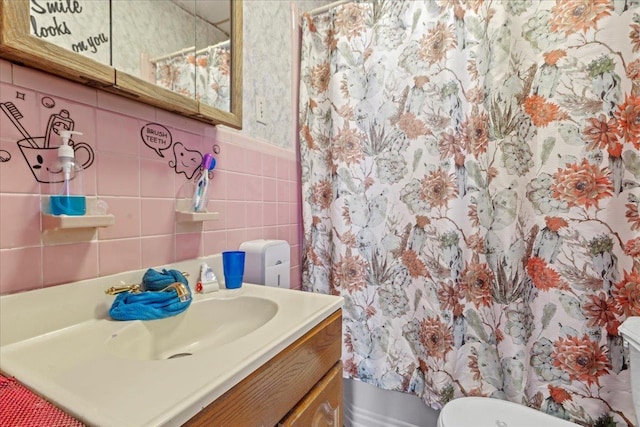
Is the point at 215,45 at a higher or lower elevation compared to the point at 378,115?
higher

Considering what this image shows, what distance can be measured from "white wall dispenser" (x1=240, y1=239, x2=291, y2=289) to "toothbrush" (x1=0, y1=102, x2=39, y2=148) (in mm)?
612

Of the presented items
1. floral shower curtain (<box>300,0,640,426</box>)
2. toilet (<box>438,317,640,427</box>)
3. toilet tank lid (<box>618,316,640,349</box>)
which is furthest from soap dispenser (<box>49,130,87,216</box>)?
toilet tank lid (<box>618,316,640,349</box>)

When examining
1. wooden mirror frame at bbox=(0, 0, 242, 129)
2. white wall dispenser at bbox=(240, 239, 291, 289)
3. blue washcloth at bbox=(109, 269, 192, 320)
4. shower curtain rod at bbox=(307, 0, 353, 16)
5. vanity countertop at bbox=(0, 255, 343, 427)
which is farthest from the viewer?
shower curtain rod at bbox=(307, 0, 353, 16)

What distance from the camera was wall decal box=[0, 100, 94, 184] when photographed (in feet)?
1.74

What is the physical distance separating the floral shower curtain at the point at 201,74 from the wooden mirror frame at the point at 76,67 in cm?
4

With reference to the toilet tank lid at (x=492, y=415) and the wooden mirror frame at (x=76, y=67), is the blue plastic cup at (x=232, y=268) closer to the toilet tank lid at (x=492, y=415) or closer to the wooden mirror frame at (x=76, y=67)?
the wooden mirror frame at (x=76, y=67)

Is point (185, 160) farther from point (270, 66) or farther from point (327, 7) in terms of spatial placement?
point (327, 7)

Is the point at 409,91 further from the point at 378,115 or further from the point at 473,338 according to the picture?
the point at 473,338

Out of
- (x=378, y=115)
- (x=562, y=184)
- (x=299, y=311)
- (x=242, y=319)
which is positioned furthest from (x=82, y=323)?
(x=562, y=184)

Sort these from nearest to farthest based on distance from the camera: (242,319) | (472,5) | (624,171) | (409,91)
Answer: (242,319) < (624,171) < (472,5) < (409,91)

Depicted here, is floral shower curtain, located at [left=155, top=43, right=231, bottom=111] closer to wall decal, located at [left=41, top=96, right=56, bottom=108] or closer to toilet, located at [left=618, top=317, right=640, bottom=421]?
wall decal, located at [left=41, top=96, right=56, bottom=108]

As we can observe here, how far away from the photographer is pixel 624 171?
2.92 ft

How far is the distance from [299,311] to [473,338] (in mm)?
786

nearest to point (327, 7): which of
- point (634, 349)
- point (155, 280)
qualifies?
point (155, 280)
